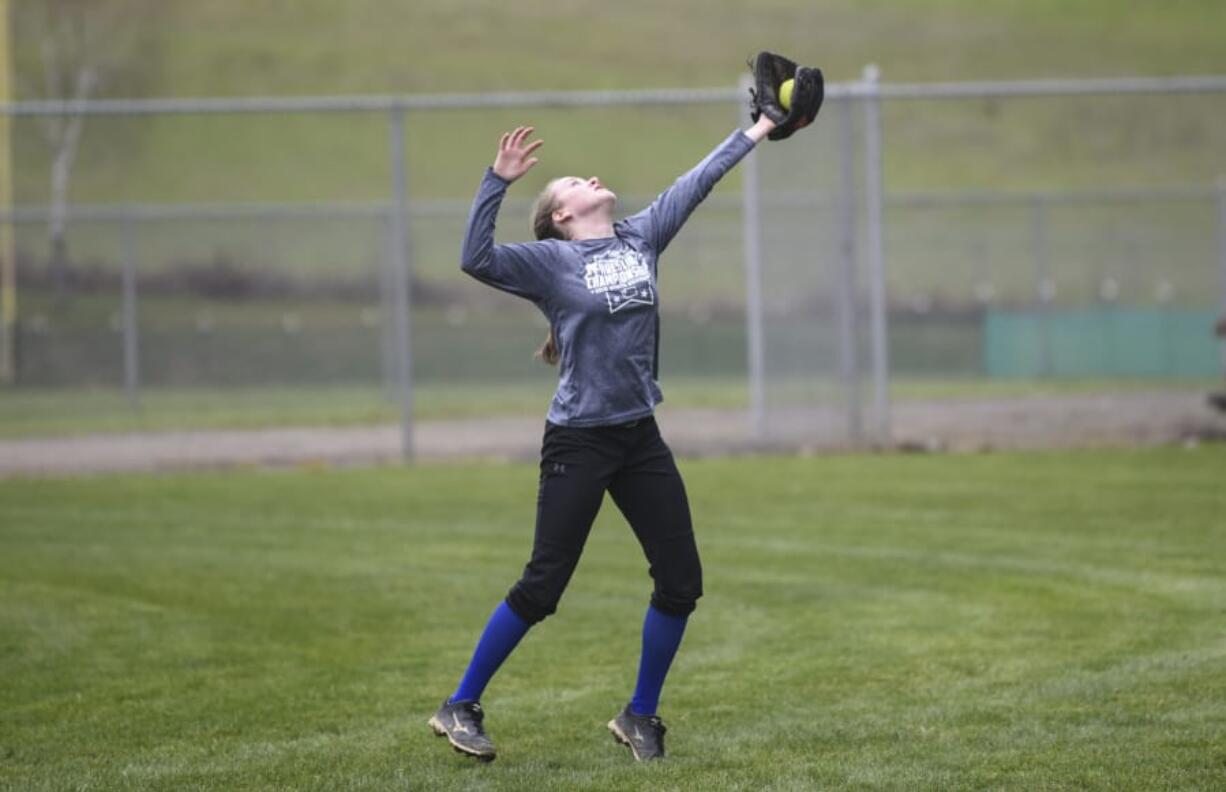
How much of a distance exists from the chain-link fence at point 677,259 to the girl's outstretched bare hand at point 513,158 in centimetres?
867

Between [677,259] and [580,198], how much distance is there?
24587mm

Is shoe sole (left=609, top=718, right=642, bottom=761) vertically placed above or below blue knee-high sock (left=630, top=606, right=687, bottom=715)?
below

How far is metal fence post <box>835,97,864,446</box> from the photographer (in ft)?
51.6

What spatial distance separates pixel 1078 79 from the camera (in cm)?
5600

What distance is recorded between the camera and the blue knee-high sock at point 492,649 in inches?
245

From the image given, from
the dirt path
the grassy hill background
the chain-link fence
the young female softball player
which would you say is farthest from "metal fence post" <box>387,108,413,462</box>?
the grassy hill background

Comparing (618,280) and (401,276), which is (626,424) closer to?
(618,280)

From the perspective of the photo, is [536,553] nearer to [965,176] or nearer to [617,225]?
[617,225]

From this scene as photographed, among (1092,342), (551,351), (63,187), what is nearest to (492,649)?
(551,351)

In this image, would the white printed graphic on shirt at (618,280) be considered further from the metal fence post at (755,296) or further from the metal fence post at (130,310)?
the metal fence post at (130,310)

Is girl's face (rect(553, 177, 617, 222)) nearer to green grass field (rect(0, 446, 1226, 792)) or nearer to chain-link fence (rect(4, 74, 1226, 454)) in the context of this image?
green grass field (rect(0, 446, 1226, 792))

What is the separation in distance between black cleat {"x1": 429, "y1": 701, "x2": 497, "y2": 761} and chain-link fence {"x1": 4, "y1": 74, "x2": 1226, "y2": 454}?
361 inches

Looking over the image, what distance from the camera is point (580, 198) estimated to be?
6.39m

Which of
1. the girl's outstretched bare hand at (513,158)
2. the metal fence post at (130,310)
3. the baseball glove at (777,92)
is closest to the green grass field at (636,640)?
the girl's outstretched bare hand at (513,158)
